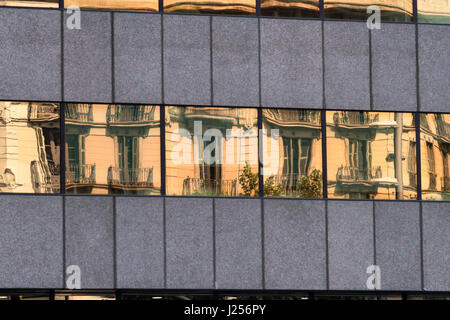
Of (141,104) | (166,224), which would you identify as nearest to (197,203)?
(166,224)

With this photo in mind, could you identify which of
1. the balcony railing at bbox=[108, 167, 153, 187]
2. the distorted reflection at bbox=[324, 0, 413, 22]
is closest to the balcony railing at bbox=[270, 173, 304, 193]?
the balcony railing at bbox=[108, 167, 153, 187]

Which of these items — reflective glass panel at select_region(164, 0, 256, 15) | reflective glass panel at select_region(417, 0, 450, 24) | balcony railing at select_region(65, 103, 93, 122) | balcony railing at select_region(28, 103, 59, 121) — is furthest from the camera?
reflective glass panel at select_region(417, 0, 450, 24)

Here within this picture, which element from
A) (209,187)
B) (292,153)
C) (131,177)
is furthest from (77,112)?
(292,153)

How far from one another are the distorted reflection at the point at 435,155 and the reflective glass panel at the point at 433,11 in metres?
2.09

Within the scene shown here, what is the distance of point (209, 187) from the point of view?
1886 centimetres

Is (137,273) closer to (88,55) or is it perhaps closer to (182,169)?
(182,169)

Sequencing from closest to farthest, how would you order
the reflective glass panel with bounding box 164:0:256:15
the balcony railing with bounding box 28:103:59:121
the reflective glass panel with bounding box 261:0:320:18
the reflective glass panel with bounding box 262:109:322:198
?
1. the balcony railing with bounding box 28:103:59:121
2. the reflective glass panel with bounding box 164:0:256:15
3. the reflective glass panel with bounding box 262:109:322:198
4. the reflective glass panel with bounding box 261:0:320:18

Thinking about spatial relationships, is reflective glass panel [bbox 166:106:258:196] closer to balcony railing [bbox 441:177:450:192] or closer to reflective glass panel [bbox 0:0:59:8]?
reflective glass panel [bbox 0:0:59:8]

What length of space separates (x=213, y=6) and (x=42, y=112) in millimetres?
4178

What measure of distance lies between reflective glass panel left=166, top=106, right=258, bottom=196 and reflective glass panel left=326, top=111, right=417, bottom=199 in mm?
1731

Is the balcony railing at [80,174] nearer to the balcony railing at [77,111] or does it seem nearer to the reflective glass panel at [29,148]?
the reflective glass panel at [29,148]

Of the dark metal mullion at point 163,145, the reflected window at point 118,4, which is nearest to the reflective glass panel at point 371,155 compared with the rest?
the dark metal mullion at point 163,145

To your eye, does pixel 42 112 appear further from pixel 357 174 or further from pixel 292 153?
pixel 357 174

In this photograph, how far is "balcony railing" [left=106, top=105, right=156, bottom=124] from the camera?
18656 millimetres
